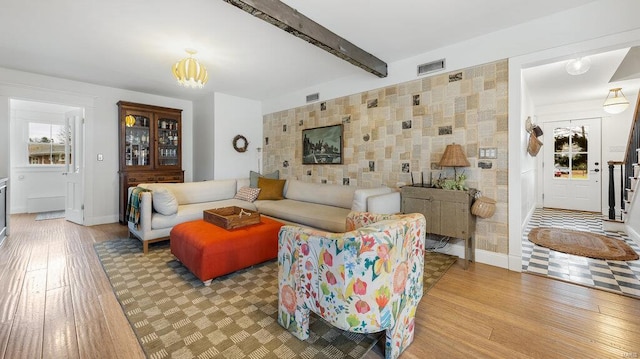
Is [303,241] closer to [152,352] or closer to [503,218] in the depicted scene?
[152,352]

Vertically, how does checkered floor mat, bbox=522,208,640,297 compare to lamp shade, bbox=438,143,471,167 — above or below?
below

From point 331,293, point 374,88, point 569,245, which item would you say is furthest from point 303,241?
point 569,245

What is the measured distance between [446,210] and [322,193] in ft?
5.99

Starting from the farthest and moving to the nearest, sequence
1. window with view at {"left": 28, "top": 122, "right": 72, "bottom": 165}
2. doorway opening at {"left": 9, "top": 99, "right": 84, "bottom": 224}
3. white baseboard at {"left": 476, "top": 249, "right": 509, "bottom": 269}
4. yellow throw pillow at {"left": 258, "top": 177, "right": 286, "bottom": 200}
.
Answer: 1. window with view at {"left": 28, "top": 122, "right": 72, "bottom": 165}
2. doorway opening at {"left": 9, "top": 99, "right": 84, "bottom": 224}
3. yellow throw pillow at {"left": 258, "top": 177, "right": 286, "bottom": 200}
4. white baseboard at {"left": 476, "top": 249, "right": 509, "bottom": 269}

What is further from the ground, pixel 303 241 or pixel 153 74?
pixel 153 74

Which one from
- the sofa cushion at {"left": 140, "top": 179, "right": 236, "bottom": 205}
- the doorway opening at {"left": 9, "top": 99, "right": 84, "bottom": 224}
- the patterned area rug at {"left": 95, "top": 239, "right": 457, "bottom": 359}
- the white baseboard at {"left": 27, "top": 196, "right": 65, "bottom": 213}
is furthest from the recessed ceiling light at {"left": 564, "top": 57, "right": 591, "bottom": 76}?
the white baseboard at {"left": 27, "top": 196, "right": 65, "bottom": 213}

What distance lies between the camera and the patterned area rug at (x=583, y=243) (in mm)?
3066

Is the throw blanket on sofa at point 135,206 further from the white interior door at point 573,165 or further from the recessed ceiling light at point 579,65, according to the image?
the white interior door at point 573,165

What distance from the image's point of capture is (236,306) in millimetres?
1987

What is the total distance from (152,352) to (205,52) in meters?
3.23

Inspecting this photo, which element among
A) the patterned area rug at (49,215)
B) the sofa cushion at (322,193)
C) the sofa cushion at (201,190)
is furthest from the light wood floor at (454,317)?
the patterned area rug at (49,215)

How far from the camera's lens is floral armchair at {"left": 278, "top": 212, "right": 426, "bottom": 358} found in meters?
1.31

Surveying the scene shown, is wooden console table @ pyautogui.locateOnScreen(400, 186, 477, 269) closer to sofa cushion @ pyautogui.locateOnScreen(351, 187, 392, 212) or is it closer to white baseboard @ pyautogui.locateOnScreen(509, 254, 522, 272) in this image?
white baseboard @ pyautogui.locateOnScreen(509, 254, 522, 272)

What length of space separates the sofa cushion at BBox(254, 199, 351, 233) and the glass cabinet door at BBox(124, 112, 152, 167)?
2.53 meters
